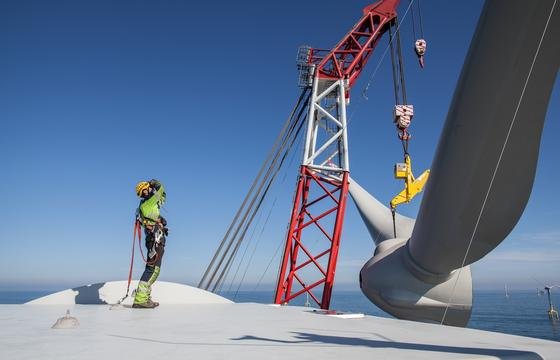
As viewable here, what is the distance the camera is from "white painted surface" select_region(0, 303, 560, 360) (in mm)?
3244

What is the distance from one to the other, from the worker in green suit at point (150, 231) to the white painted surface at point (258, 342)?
→ 257 centimetres

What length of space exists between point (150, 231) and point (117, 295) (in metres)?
3.05

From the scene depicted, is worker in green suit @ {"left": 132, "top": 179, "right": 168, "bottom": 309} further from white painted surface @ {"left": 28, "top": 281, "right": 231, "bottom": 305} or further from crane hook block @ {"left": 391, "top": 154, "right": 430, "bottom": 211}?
crane hook block @ {"left": 391, "top": 154, "right": 430, "bottom": 211}

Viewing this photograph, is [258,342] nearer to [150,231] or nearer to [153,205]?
[150,231]

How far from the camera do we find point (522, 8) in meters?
3.67

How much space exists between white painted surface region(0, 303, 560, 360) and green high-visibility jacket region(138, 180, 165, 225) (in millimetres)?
2974

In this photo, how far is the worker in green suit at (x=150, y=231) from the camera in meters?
8.28

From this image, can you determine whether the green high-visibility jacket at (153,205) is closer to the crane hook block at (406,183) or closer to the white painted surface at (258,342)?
the white painted surface at (258,342)

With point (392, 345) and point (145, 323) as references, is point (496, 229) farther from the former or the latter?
point (145, 323)

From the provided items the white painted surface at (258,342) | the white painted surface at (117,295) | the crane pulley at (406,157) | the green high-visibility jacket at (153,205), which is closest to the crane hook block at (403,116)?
the crane pulley at (406,157)

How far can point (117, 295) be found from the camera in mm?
10070

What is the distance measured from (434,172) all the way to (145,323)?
15.9 ft

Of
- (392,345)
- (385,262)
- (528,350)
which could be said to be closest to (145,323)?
(392,345)

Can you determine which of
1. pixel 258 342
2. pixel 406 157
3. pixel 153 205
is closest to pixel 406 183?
pixel 406 157
